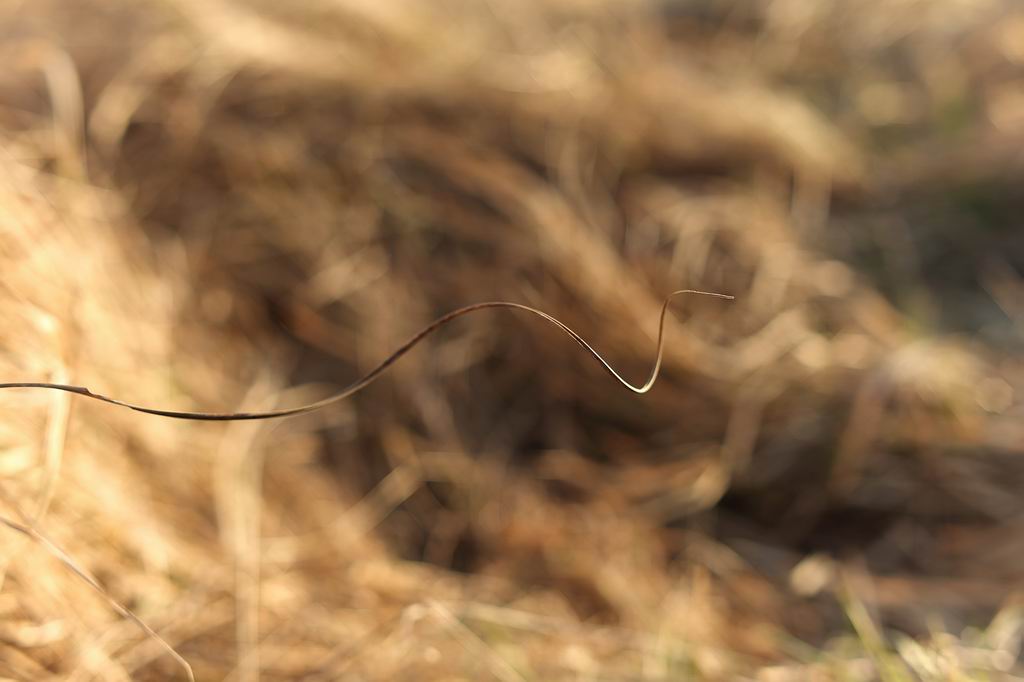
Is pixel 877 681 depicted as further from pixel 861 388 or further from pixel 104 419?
pixel 104 419

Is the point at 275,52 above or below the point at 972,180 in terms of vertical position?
above

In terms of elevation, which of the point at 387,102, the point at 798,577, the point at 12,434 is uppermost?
the point at 387,102

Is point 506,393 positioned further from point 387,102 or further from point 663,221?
point 387,102

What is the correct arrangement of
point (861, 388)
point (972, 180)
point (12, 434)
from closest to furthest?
1. point (12, 434)
2. point (861, 388)
3. point (972, 180)

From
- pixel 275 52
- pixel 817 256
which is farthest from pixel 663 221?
pixel 275 52

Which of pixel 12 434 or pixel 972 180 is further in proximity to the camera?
pixel 972 180

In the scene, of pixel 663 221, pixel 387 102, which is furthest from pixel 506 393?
pixel 387 102

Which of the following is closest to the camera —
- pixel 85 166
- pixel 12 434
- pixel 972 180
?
pixel 12 434
